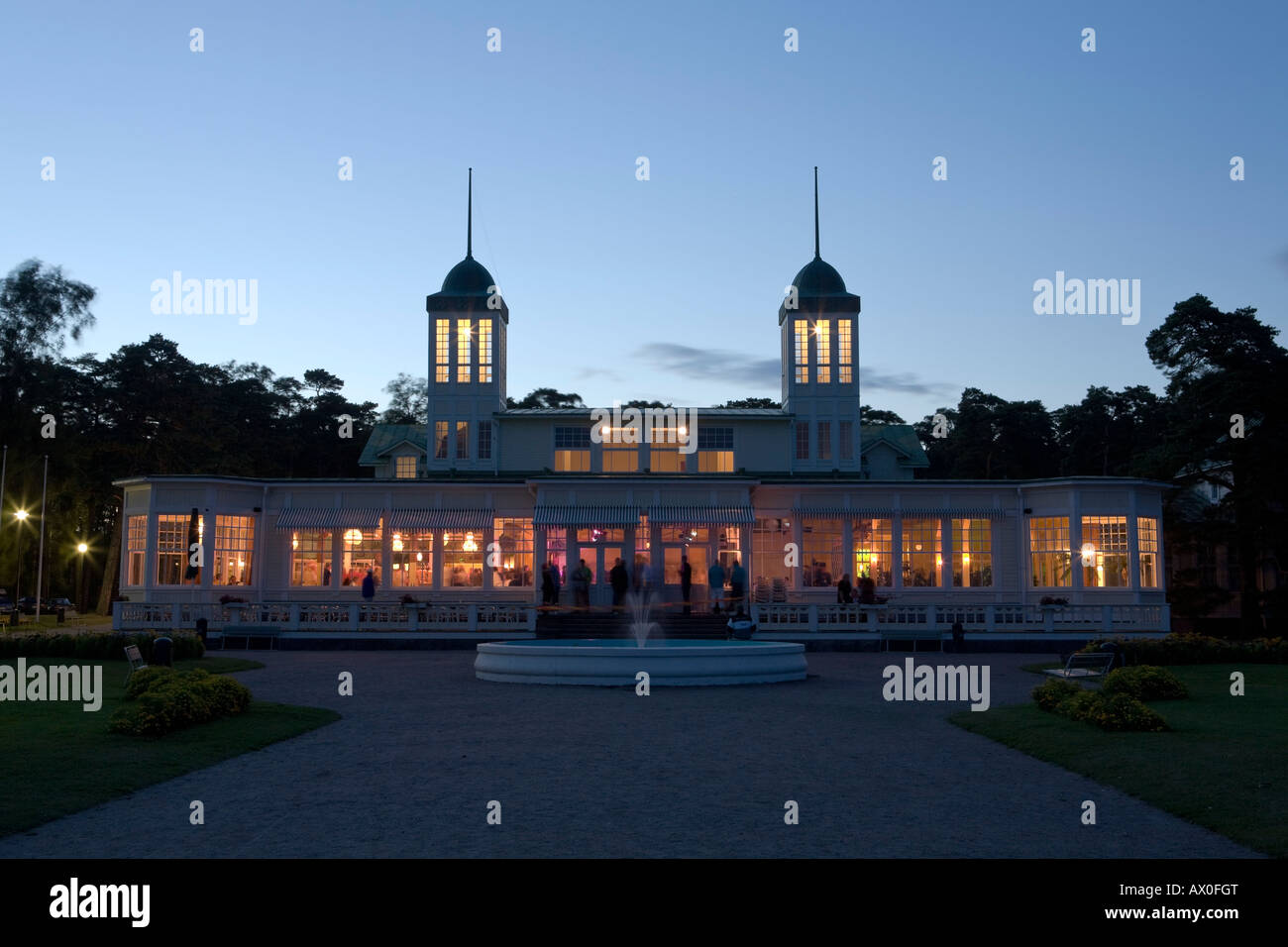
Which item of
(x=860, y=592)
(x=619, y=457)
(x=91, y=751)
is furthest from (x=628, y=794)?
(x=619, y=457)

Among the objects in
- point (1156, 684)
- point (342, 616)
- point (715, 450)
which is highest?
point (715, 450)

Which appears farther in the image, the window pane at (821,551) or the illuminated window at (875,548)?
the window pane at (821,551)

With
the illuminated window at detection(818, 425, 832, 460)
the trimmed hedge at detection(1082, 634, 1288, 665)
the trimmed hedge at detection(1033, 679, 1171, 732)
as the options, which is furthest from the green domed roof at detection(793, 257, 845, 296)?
the trimmed hedge at detection(1033, 679, 1171, 732)

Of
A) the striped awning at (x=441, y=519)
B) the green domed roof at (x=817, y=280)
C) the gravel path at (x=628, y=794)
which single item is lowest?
the gravel path at (x=628, y=794)

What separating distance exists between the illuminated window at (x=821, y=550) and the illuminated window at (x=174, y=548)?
18.2 metres

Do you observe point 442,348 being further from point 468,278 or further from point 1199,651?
point 1199,651

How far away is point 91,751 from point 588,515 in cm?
2253

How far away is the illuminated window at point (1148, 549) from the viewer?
32.2 m

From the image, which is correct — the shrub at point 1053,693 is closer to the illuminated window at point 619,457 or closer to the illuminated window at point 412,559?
the illuminated window at point 412,559

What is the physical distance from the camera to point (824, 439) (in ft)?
131

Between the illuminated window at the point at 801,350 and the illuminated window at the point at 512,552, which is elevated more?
the illuminated window at the point at 801,350

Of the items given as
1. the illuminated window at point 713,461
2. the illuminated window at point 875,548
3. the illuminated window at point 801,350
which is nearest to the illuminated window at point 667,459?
the illuminated window at point 713,461
